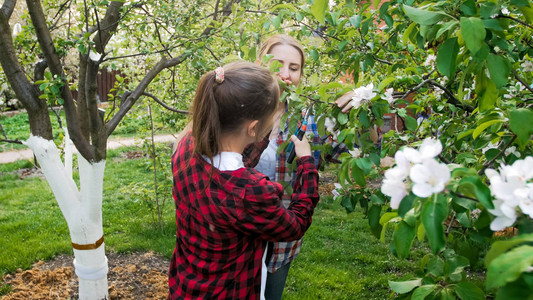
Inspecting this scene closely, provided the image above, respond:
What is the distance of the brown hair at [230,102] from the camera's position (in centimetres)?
147

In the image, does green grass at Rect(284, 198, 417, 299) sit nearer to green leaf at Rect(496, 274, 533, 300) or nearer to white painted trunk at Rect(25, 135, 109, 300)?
white painted trunk at Rect(25, 135, 109, 300)

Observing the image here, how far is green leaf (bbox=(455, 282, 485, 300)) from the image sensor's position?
3.18ft

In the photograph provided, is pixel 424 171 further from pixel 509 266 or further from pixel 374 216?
pixel 374 216

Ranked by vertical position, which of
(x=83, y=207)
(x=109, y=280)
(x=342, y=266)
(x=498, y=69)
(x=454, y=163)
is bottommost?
(x=342, y=266)

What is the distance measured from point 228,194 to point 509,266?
0.95 metres

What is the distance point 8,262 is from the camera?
3680 mm

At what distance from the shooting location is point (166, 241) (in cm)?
Answer: 425

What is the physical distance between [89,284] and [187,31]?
189 cm

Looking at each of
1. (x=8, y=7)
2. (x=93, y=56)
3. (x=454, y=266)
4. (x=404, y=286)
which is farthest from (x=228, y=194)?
(x=8, y=7)

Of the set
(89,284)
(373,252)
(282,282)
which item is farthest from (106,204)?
(282,282)

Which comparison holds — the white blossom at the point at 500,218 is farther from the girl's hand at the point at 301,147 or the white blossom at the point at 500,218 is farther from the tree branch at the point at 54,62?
the tree branch at the point at 54,62

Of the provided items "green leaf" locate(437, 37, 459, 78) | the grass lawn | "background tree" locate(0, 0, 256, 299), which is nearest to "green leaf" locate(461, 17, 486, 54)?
"green leaf" locate(437, 37, 459, 78)

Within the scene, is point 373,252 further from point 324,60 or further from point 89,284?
point 89,284

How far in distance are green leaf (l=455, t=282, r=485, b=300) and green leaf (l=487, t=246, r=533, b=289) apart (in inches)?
14.7
